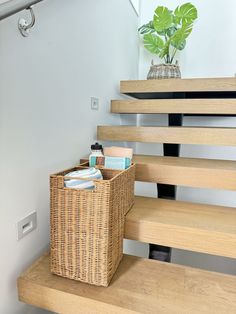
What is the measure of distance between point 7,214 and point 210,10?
7.92ft

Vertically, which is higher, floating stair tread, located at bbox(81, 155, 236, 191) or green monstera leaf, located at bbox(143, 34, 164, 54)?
green monstera leaf, located at bbox(143, 34, 164, 54)

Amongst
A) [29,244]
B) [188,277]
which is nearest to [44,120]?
[29,244]

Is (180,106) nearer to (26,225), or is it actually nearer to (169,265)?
(169,265)

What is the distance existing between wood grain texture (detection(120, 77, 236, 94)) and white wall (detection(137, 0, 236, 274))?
85 cm

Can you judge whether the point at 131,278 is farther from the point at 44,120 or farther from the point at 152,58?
the point at 152,58

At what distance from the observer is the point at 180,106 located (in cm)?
145

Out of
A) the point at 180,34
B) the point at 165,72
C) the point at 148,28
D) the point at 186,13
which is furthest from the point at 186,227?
the point at 148,28

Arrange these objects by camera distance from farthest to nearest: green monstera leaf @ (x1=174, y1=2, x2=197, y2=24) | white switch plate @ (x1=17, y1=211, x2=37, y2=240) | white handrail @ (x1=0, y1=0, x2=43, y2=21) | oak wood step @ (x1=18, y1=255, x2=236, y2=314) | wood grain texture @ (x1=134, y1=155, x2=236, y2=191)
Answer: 1. green monstera leaf @ (x1=174, y1=2, x2=197, y2=24)
2. wood grain texture @ (x1=134, y1=155, x2=236, y2=191)
3. white switch plate @ (x1=17, y1=211, x2=37, y2=240)
4. oak wood step @ (x1=18, y1=255, x2=236, y2=314)
5. white handrail @ (x1=0, y1=0, x2=43, y2=21)

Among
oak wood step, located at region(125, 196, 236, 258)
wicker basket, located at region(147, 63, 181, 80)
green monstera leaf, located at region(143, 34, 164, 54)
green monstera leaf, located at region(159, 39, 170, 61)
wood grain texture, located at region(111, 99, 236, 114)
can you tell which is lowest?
oak wood step, located at region(125, 196, 236, 258)

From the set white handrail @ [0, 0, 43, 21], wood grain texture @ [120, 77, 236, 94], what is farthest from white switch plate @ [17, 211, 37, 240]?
wood grain texture @ [120, 77, 236, 94]

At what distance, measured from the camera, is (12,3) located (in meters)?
0.63

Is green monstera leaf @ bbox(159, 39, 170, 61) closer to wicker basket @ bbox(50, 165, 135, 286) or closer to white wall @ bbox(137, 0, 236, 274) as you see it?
white wall @ bbox(137, 0, 236, 274)

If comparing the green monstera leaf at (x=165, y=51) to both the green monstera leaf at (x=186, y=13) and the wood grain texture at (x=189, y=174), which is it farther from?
the wood grain texture at (x=189, y=174)

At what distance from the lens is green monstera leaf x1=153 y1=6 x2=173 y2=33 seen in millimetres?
1888
